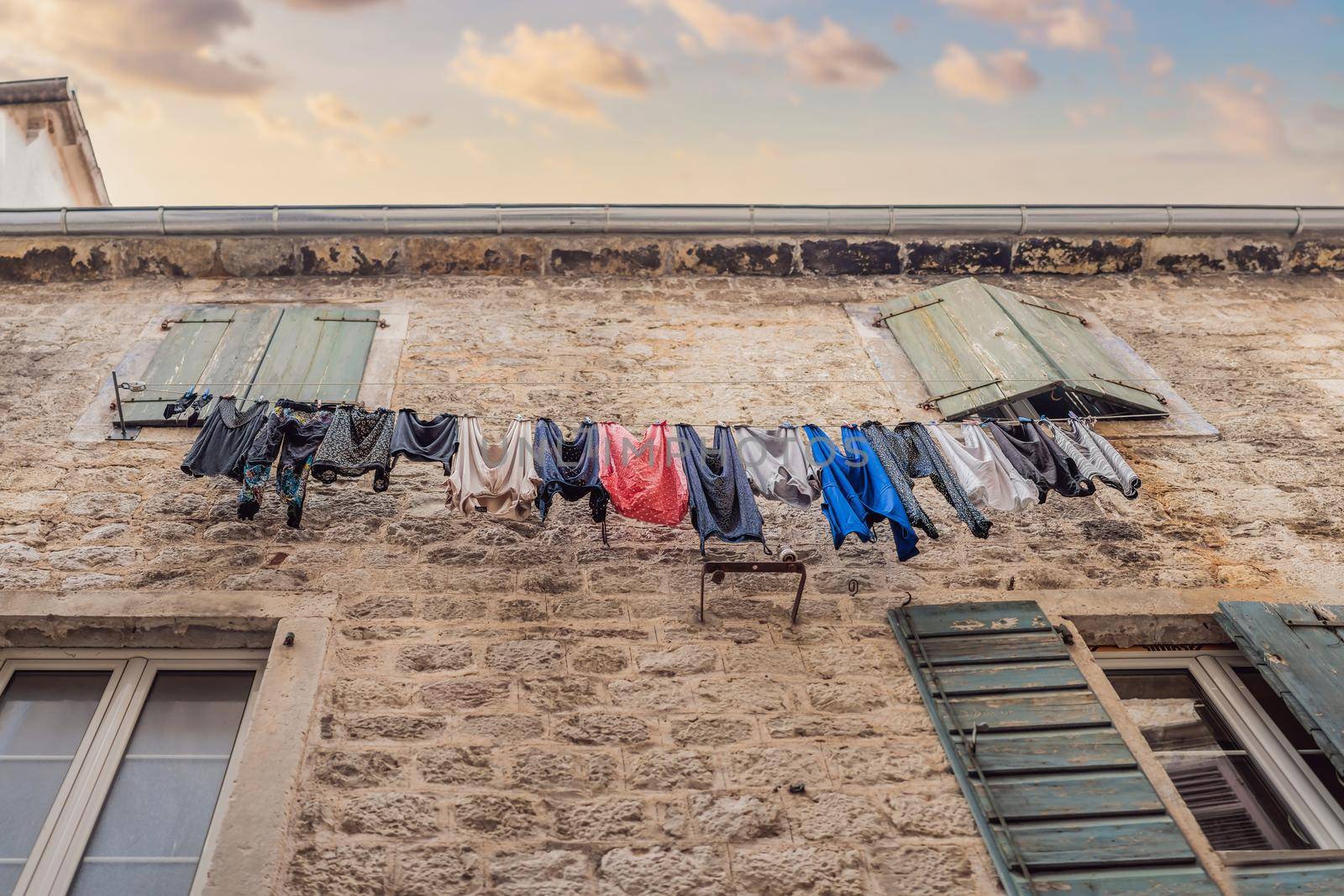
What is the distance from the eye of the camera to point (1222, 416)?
218 inches

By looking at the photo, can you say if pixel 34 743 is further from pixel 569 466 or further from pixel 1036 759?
pixel 1036 759

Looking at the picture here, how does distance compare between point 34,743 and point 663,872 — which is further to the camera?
point 34,743

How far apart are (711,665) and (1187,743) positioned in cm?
189

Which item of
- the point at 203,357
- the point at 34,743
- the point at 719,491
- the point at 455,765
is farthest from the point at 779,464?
the point at 203,357

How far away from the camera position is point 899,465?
414 cm

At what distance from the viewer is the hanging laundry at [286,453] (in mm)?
4094

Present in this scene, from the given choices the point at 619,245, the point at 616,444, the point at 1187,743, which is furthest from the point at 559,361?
the point at 1187,743

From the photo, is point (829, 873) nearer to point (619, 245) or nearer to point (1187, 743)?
point (1187, 743)

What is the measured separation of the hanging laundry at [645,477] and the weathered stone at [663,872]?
119 centimetres

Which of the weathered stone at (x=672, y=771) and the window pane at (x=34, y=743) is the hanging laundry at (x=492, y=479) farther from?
the window pane at (x=34, y=743)

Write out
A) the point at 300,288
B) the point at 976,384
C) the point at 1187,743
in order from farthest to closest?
the point at 300,288 < the point at 976,384 < the point at 1187,743

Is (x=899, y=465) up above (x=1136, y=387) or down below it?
below

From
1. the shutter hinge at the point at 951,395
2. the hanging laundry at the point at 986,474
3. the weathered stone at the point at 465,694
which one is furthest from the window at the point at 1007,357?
the weathered stone at the point at 465,694

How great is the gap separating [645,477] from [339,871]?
1737 mm
